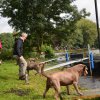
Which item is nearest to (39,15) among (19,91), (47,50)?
(47,50)

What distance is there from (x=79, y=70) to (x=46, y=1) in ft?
102

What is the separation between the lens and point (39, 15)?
42906mm

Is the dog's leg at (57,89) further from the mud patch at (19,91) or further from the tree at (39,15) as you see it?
the tree at (39,15)

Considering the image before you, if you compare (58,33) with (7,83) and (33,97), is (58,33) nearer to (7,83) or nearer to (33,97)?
(7,83)

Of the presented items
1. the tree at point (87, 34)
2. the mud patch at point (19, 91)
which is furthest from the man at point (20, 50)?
the tree at point (87, 34)

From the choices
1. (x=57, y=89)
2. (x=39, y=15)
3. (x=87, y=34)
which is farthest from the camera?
A: (x=87, y=34)

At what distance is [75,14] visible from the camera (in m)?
45.7

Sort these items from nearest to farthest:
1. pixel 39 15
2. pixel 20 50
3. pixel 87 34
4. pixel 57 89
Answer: pixel 57 89
pixel 20 50
pixel 39 15
pixel 87 34

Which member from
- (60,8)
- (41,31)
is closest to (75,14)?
(60,8)

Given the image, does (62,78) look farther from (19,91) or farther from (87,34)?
(87,34)

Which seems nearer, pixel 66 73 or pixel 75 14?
pixel 66 73

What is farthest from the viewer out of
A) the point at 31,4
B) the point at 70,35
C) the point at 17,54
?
the point at 70,35

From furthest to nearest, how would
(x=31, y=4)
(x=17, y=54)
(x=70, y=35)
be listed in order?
(x=70, y=35) < (x=31, y=4) < (x=17, y=54)

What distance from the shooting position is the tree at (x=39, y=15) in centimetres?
4325
